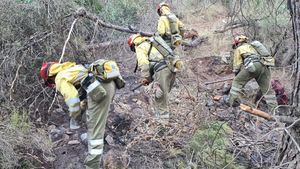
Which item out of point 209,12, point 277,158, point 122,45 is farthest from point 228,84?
point 277,158

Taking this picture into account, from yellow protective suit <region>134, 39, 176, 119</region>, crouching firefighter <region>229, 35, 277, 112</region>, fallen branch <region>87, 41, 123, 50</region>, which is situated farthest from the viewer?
fallen branch <region>87, 41, 123, 50</region>

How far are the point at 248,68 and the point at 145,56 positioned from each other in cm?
218

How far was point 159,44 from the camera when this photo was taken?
6.13m

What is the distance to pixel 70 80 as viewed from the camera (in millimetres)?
4773

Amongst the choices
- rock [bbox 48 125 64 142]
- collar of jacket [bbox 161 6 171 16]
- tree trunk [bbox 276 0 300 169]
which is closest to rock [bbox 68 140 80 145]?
rock [bbox 48 125 64 142]

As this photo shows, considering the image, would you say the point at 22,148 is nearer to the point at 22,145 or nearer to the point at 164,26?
the point at 22,145

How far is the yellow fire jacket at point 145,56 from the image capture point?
5.99 m

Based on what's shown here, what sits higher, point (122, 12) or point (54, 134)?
point (122, 12)

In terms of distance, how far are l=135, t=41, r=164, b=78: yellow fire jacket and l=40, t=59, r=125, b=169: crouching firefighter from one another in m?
0.86

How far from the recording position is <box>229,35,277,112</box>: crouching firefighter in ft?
23.5

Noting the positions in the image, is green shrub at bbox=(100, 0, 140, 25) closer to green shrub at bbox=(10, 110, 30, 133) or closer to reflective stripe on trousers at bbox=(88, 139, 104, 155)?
green shrub at bbox=(10, 110, 30, 133)

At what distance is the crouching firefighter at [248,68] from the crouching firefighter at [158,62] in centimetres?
162

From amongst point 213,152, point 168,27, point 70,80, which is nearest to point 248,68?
point 168,27

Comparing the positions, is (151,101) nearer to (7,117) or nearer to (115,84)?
(115,84)
